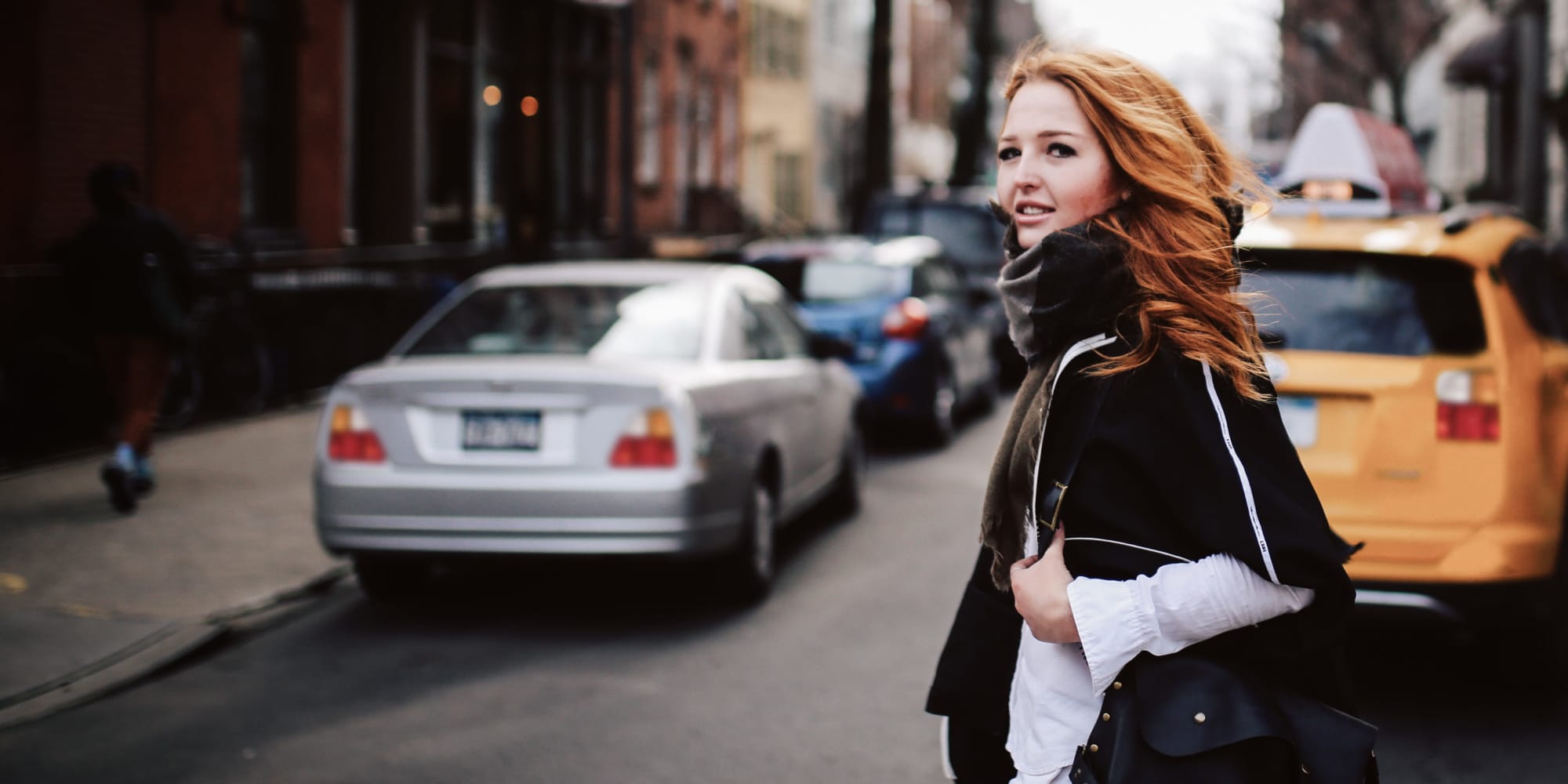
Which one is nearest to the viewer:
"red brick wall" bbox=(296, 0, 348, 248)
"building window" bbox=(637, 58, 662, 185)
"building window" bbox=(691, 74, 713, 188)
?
"red brick wall" bbox=(296, 0, 348, 248)

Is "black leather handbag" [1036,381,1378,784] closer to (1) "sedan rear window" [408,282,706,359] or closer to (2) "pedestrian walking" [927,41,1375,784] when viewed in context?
(2) "pedestrian walking" [927,41,1375,784]

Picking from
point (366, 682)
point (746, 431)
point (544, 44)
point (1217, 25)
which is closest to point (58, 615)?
point (366, 682)

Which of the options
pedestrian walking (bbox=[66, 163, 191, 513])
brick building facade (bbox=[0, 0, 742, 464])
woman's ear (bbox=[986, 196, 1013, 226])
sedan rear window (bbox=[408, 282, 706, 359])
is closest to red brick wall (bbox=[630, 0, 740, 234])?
brick building facade (bbox=[0, 0, 742, 464])

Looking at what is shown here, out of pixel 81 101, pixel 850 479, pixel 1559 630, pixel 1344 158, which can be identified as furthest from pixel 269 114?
pixel 1559 630

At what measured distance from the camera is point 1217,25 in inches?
1272

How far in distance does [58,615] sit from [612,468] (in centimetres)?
243

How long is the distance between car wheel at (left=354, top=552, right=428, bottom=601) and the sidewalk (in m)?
0.34

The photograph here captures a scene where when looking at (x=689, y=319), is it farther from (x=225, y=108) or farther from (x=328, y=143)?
(x=328, y=143)

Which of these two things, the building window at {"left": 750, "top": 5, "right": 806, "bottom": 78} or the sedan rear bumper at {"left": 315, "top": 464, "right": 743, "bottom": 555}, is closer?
the sedan rear bumper at {"left": 315, "top": 464, "right": 743, "bottom": 555}

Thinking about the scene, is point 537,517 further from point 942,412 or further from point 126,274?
point 942,412

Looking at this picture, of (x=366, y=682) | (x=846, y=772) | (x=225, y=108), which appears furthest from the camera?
(x=225, y=108)

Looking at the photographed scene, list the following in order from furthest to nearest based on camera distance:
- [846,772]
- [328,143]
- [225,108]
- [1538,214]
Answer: [1538,214]
[328,143]
[225,108]
[846,772]

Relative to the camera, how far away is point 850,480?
9.98 m

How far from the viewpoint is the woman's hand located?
85.2 inches
